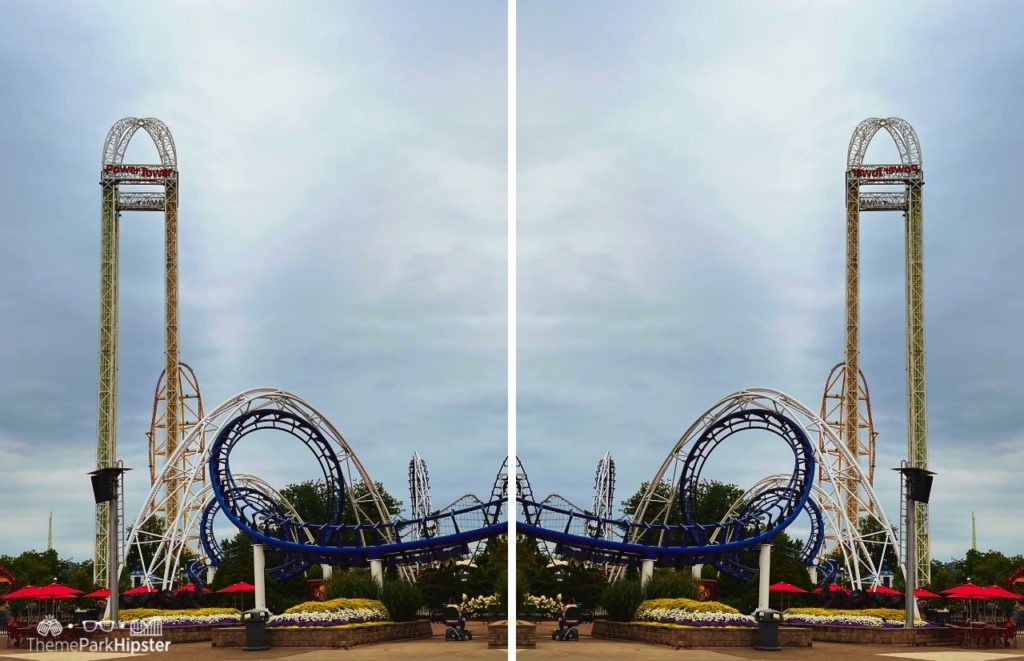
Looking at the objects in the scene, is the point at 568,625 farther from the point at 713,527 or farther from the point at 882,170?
the point at 882,170

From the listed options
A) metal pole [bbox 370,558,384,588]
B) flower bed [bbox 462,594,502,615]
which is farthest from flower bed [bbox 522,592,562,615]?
metal pole [bbox 370,558,384,588]

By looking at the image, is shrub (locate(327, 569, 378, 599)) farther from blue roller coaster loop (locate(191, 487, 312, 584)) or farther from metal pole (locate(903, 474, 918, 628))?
metal pole (locate(903, 474, 918, 628))

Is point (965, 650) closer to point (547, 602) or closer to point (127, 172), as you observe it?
point (547, 602)

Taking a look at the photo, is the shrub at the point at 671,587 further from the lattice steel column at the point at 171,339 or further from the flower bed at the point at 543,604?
the lattice steel column at the point at 171,339

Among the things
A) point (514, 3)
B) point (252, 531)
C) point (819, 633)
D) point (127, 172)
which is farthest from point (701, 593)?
point (127, 172)

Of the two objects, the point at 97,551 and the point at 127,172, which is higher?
the point at 127,172

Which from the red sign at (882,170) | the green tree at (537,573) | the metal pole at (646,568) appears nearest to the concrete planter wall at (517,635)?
the green tree at (537,573)
